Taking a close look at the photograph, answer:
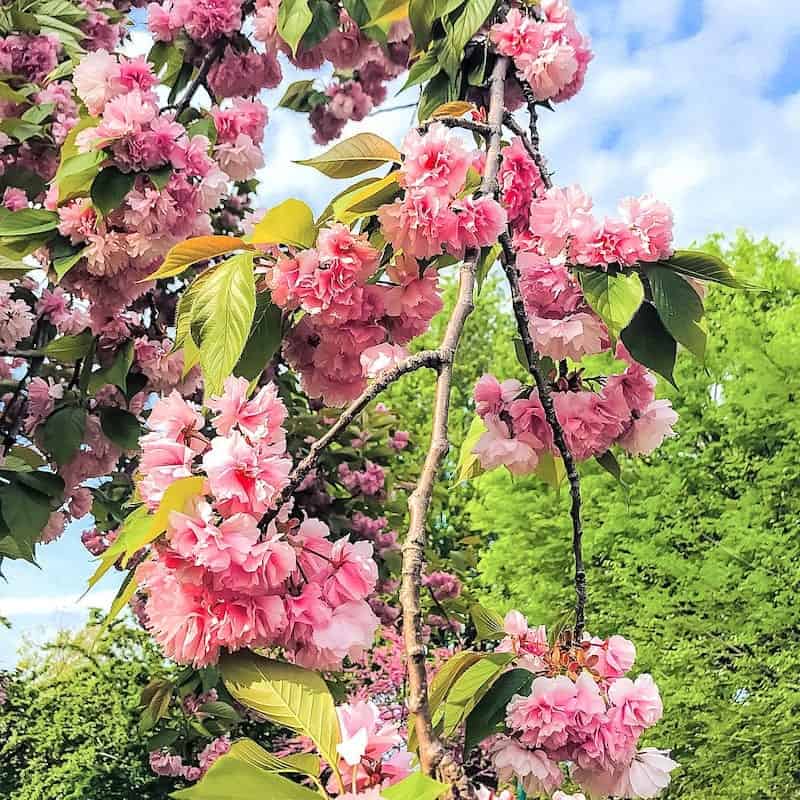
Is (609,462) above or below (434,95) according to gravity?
below

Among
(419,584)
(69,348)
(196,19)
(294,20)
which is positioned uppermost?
(196,19)

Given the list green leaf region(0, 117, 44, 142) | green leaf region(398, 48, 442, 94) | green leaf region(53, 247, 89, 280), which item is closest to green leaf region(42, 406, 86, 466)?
green leaf region(53, 247, 89, 280)

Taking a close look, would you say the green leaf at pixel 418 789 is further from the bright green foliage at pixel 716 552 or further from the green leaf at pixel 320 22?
the bright green foliage at pixel 716 552

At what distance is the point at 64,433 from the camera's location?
264cm

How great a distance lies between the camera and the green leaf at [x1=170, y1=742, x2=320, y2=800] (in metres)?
0.68

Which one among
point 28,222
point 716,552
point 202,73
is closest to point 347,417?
point 28,222

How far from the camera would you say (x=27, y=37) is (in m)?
3.21

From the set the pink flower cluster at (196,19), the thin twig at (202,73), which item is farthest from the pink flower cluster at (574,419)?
the pink flower cluster at (196,19)

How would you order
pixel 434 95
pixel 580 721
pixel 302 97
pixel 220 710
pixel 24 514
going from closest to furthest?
pixel 580 721
pixel 434 95
pixel 24 514
pixel 302 97
pixel 220 710

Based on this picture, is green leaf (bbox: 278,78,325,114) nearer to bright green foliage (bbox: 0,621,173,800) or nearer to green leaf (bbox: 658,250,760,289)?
green leaf (bbox: 658,250,760,289)

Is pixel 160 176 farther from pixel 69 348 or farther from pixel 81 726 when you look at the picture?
pixel 81 726

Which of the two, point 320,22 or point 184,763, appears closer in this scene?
point 320,22

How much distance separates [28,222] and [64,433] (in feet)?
2.21

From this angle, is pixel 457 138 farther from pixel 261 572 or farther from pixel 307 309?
pixel 261 572
